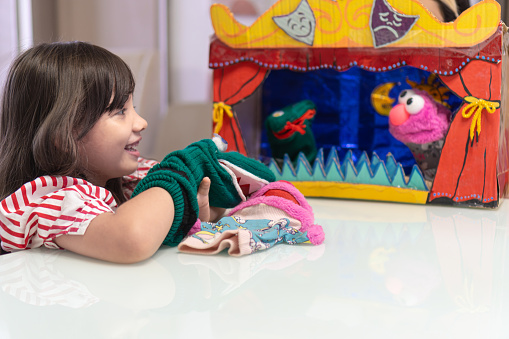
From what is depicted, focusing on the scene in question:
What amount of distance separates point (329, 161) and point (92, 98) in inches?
23.3

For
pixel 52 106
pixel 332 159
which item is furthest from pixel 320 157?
pixel 52 106

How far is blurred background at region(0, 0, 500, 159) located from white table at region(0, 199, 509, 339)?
36.1 inches

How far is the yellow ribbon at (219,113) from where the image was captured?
124cm

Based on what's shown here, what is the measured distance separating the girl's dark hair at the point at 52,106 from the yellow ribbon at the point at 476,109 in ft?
2.24

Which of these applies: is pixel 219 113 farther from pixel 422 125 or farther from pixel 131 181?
pixel 422 125

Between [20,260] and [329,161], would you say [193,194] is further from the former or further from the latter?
[329,161]

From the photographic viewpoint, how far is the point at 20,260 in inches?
28.3

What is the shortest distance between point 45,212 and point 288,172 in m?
0.65

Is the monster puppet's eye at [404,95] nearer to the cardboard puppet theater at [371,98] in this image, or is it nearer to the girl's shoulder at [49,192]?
the cardboard puppet theater at [371,98]

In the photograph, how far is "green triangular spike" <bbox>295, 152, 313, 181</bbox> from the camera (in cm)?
123

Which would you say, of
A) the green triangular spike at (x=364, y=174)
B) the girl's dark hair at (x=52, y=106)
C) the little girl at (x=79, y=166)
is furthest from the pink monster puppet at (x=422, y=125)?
the girl's dark hair at (x=52, y=106)

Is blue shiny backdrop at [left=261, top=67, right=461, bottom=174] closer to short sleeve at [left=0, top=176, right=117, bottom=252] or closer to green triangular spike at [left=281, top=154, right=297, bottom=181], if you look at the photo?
green triangular spike at [left=281, top=154, right=297, bottom=181]

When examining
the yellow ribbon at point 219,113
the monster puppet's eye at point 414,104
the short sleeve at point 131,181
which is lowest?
the short sleeve at point 131,181

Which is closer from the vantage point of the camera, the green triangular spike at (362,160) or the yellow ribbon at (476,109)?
the yellow ribbon at (476,109)
